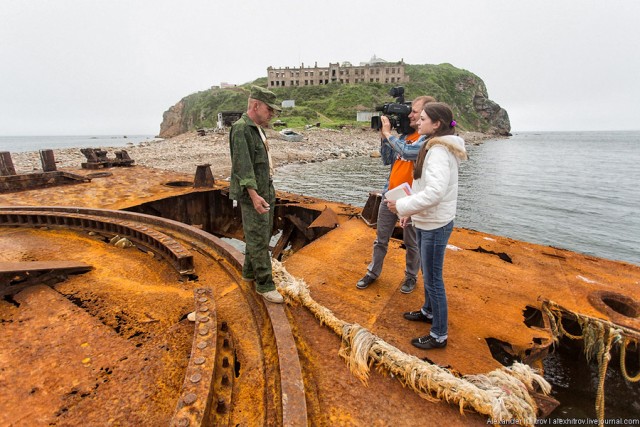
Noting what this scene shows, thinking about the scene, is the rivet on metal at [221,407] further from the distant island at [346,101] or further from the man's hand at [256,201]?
the distant island at [346,101]

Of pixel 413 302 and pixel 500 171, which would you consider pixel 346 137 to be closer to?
pixel 500 171

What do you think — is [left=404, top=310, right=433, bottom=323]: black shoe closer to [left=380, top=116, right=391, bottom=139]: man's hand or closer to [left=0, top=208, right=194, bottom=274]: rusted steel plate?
[left=380, top=116, right=391, bottom=139]: man's hand

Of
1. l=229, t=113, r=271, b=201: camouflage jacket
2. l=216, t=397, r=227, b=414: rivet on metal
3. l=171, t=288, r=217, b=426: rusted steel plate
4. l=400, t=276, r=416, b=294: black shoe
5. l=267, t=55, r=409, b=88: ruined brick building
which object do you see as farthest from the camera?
l=267, t=55, r=409, b=88: ruined brick building

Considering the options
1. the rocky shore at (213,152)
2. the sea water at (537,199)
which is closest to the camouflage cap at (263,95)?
the sea water at (537,199)

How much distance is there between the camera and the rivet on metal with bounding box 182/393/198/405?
1.62 meters

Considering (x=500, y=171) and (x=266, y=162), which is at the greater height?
(x=266, y=162)

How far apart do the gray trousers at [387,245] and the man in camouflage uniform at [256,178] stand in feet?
3.76

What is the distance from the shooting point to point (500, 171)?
90.1 ft

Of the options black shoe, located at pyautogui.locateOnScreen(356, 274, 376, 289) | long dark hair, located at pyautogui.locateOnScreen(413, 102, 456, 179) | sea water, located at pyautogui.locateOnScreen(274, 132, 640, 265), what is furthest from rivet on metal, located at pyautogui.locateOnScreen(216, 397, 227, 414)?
sea water, located at pyautogui.locateOnScreen(274, 132, 640, 265)

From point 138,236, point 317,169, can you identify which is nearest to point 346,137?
point 317,169

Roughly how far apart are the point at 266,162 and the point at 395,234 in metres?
2.97

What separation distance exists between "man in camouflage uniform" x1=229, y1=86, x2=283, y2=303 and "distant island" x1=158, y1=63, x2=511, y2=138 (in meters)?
52.7

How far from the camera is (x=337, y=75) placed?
91062 millimetres

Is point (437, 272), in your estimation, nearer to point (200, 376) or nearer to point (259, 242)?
point (259, 242)
